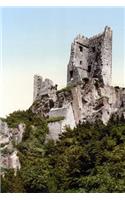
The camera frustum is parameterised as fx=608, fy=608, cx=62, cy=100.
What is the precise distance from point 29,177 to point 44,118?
6.89 metres

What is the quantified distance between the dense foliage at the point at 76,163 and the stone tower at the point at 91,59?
723cm

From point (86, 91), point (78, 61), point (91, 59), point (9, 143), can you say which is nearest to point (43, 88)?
point (78, 61)

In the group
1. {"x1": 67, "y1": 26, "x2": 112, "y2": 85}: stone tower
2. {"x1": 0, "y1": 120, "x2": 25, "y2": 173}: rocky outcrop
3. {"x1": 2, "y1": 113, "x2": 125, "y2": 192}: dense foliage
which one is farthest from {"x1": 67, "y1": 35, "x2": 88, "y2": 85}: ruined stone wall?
{"x1": 2, "y1": 113, "x2": 125, "y2": 192}: dense foliage

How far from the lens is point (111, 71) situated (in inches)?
1316

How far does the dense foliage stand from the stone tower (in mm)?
7228

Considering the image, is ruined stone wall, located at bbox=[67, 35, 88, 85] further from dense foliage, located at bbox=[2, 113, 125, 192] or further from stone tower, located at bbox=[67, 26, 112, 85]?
dense foliage, located at bbox=[2, 113, 125, 192]

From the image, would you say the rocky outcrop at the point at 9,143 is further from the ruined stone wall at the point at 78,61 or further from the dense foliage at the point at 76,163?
the ruined stone wall at the point at 78,61

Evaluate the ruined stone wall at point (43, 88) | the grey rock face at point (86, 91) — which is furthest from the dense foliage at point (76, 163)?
the ruined stone wall at point (43, 88)

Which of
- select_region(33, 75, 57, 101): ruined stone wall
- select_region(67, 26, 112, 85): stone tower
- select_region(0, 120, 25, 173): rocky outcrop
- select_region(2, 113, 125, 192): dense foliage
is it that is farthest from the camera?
select_region(67, 26, 112, 85): stone tower

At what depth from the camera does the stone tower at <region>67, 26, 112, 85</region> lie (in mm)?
33312

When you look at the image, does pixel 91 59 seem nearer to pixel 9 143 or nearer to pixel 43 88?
pixel 43 88

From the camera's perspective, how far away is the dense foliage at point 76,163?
21.5 m
